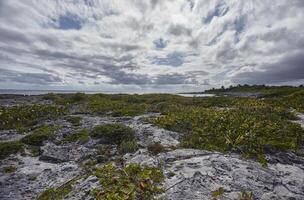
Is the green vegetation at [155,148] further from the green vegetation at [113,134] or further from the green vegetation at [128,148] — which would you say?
the green vegetation at [113,134]

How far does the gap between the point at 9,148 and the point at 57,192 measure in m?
5.42

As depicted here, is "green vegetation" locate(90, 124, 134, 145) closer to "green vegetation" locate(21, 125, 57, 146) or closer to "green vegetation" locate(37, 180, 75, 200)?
"green vegetation" locate(21, 125, 57, 146)

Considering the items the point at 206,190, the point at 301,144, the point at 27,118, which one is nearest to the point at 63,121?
the point at 27,118

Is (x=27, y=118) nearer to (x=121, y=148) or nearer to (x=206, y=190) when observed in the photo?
(x=121, y=148)

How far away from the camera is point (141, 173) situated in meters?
8.55

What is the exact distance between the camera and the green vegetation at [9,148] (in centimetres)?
1177

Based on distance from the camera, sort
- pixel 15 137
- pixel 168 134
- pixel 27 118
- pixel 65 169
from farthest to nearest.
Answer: pixel 27 118 < pixel 15 137 < pixel 168 134 < pixel 65 169

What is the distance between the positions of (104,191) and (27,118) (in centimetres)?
1514

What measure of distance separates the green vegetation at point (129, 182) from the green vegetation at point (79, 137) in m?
4.44

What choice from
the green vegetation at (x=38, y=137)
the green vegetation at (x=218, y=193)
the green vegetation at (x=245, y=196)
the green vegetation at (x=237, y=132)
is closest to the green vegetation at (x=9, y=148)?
the green vegetation at (x=38, y=137)

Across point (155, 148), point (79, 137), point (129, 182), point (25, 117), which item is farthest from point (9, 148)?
point (25, 117)

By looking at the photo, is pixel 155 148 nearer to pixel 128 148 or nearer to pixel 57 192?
pixel 128 148

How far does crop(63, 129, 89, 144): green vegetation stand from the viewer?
13548 mm

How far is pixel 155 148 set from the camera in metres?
A: 11.3
